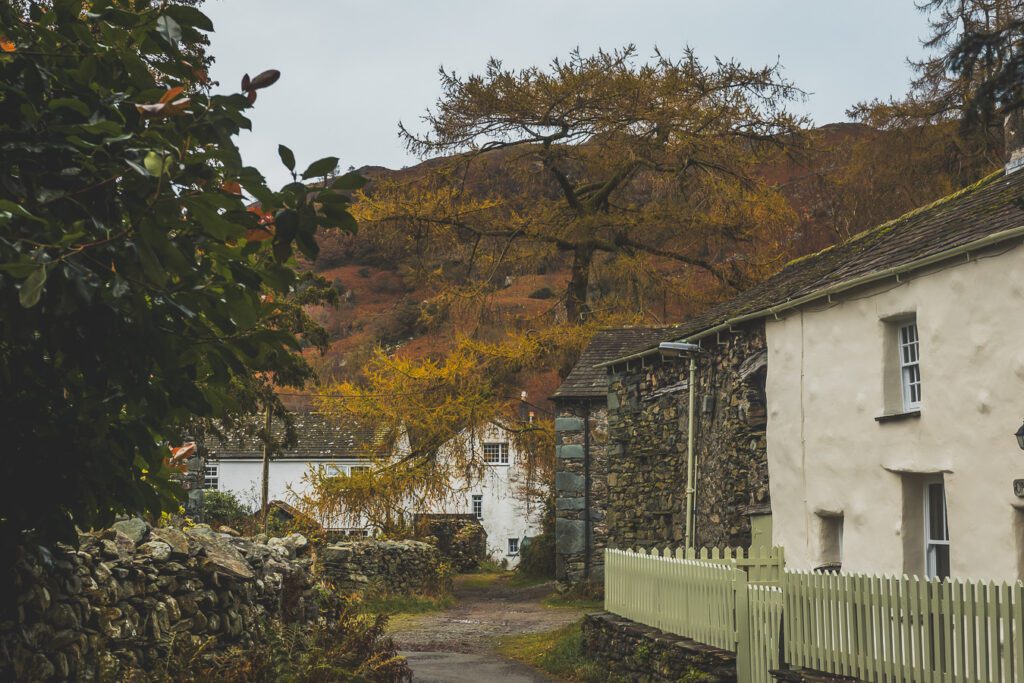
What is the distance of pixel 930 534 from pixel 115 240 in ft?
38.3

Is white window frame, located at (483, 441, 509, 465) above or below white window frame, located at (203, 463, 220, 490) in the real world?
above

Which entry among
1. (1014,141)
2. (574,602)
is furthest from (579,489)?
(1014,141)

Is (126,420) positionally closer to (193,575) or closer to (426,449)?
(193,575)

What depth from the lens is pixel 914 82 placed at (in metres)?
37.9

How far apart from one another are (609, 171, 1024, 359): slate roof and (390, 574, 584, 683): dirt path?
6.31m

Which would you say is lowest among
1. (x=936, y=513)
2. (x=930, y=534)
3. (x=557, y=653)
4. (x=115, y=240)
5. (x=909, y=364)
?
(x=557, y=653)

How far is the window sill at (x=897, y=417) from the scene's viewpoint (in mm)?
13453

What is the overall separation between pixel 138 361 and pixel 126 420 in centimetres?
107

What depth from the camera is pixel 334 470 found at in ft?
148

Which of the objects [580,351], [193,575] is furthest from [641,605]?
[580,351]

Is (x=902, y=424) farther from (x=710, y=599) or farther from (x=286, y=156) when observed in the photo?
(x=286, y=156)

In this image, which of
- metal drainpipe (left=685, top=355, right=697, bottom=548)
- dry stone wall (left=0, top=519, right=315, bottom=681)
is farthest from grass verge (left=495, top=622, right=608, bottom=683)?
dry stone wall (left=0, top=519, right=315, bottom=681)

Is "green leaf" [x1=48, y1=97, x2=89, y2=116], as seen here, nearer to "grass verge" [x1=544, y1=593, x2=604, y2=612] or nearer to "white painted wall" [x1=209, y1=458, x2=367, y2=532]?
"grass verge" [x1=544, y1=593, x2=604, y2=612]

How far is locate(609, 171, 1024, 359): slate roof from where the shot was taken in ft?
43.9
